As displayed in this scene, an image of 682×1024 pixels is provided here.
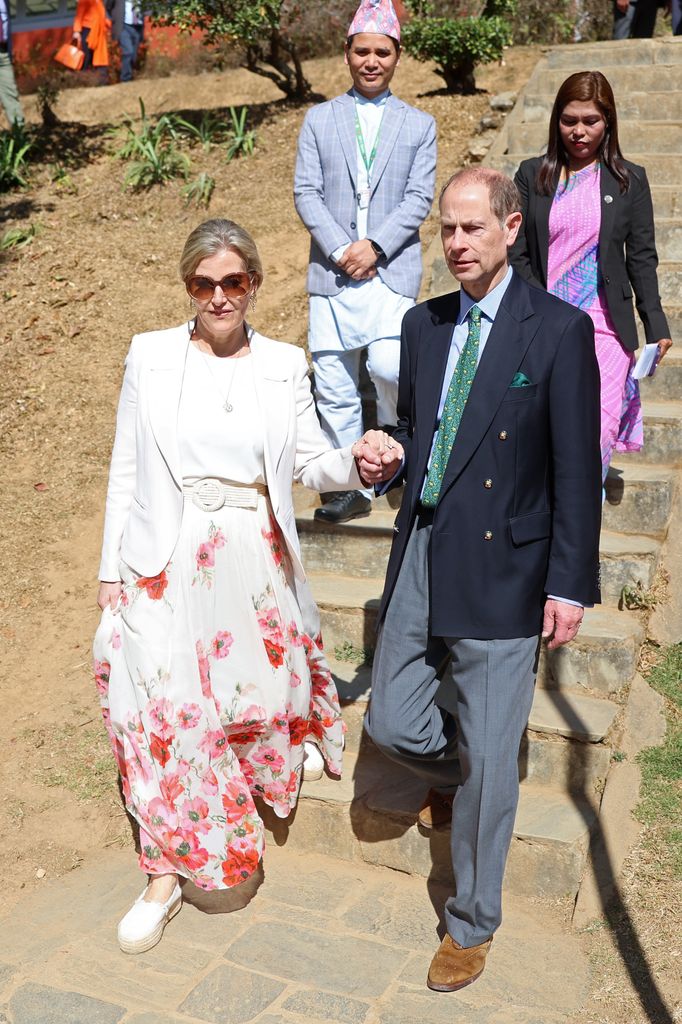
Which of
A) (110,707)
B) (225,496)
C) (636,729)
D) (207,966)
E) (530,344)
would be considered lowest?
(207,966)

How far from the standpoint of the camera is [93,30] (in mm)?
14070

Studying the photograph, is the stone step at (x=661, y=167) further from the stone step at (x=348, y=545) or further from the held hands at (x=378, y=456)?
the held hands at (x=378, y=456)

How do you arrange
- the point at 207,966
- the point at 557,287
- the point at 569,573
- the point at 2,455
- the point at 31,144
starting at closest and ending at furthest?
the point at 569,573 < the point at 207,966 < the point at 557,287 < the point at 2,455 < the point at 31,144

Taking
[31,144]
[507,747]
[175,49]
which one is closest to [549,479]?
[507,747]

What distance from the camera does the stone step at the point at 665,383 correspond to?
584cm

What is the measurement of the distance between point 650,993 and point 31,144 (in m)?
9.86

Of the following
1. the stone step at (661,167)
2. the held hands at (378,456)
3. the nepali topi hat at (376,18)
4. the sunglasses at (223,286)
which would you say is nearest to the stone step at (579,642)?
the held hands at (378,456)

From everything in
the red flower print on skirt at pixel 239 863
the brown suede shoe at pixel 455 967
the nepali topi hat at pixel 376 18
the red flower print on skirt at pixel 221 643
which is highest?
the nepali topi hat at pixel 376 18

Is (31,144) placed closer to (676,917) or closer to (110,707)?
(110,707)

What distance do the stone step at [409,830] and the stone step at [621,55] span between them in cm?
676

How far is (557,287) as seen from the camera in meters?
4.72

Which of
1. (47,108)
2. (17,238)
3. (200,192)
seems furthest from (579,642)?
(47,108)

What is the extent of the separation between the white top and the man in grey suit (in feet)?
4.96

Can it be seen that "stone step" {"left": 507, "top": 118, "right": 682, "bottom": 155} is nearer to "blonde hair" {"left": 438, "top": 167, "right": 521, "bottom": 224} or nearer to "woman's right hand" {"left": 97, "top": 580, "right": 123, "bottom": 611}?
"blonde hair" {"left": 438, "top": 167, "right": 521, "bottom": 224}
